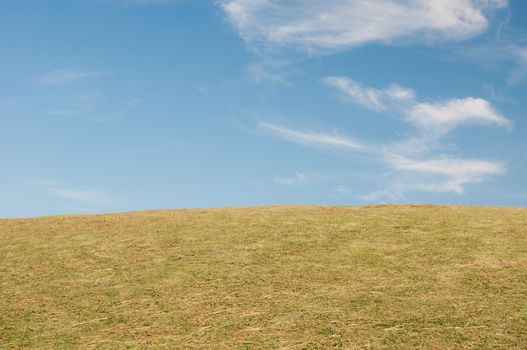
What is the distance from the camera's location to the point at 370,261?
14156 millimetres

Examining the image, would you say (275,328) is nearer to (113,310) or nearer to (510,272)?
(113,310)

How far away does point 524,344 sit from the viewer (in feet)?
29.9

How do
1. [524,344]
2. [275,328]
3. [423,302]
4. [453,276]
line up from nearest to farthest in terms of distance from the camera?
[524,344], [275,328], [423,302], [453,276]

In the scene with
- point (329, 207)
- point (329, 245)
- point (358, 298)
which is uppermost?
point (329, 207)

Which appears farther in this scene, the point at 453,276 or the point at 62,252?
the point at 62,252

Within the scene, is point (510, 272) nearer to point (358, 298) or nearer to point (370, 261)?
point (370, 261)

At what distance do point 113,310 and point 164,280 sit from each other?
1829mm

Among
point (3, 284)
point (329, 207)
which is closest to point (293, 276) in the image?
point (3, 284)

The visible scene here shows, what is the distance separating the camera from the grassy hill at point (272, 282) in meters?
9.95

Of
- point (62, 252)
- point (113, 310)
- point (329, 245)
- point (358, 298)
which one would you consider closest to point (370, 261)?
point (329, 245)

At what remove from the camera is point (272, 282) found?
1271cm

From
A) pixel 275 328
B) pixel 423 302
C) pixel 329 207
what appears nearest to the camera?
pixel 275 328

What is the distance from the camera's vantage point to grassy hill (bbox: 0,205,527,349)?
32.7ft

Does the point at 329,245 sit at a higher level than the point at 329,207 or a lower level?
lower
